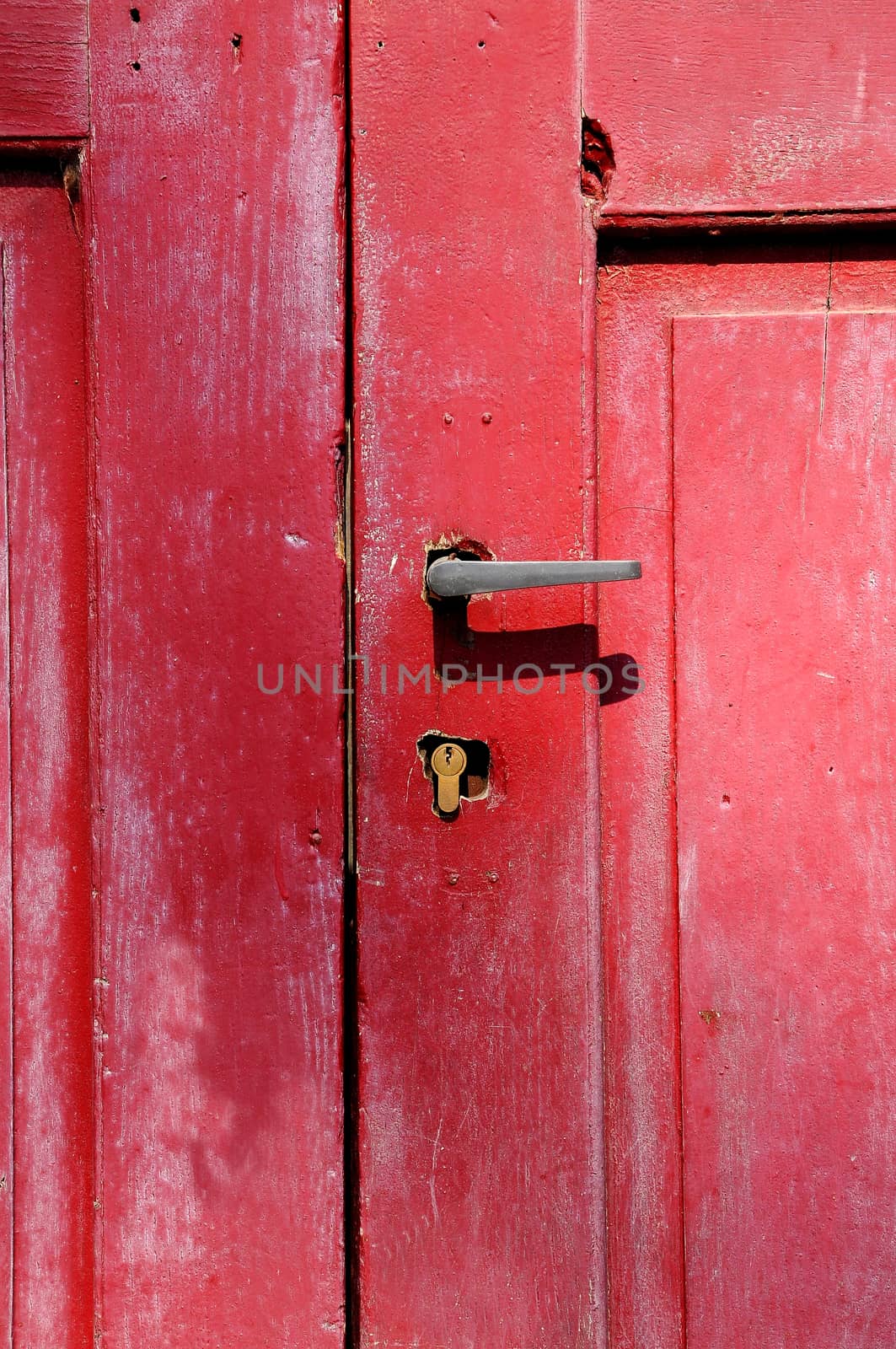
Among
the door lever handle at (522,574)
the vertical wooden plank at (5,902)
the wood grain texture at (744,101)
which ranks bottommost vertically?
the vertical wooden plank at (5,902)

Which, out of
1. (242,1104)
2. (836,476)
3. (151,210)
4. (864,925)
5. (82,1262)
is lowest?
(82,1262)

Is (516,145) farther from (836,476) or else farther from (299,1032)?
(299,1032)

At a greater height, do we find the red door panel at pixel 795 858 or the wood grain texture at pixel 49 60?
the wood grain texture at pixel 49 60

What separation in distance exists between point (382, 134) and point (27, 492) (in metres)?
0.40

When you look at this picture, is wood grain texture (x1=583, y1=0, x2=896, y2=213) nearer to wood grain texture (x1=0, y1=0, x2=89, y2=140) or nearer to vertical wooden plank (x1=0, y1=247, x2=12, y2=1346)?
wood grain texture (x1=0, y1=0, x2=89, y2=140)

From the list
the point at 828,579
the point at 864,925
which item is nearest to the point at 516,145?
the point at 828,579

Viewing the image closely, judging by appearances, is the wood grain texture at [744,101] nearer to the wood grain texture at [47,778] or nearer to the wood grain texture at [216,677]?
the wood grain texture at [216,677]

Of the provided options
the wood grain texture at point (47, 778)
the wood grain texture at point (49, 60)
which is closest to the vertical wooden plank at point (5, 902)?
the wood grain texture at point (47, 778)

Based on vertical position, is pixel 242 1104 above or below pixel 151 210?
below

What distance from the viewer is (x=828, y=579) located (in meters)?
0.70

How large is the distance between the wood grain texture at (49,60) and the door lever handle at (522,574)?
18.2 inches

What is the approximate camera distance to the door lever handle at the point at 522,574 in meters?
0.64

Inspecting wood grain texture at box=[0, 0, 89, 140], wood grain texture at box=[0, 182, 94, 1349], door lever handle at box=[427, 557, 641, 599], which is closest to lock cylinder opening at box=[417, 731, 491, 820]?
door lever handle at box=[427, 557, 641, 599]

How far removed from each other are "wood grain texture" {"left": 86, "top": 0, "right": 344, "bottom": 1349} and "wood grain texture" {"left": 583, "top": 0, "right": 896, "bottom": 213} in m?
0.23
